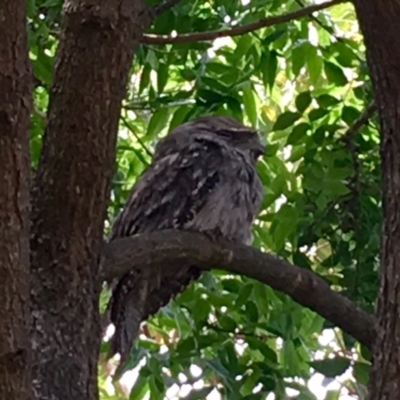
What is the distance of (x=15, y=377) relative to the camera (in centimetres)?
183

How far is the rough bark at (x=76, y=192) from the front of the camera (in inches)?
95.8

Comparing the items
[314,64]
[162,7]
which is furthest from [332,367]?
[314,64]

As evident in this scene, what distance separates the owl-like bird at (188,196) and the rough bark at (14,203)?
165cm

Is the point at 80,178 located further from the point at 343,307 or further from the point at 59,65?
the point at 343,307

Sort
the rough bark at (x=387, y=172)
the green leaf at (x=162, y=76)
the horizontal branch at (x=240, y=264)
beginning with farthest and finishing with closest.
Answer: the green leaf at (x=162, y=76), the horizontal branch at (x=240, y=264), the rough bark at (x=387, y=172)

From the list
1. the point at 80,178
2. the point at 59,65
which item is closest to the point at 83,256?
the point at 80,178

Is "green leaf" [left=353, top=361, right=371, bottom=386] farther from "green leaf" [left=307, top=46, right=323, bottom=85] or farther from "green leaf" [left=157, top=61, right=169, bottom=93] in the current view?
"green leaf" [left=157, top=61, right=169, bottom=93]

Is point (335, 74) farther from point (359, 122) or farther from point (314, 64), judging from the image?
point (359, 122)

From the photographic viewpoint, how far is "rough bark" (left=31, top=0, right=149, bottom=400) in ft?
7.98

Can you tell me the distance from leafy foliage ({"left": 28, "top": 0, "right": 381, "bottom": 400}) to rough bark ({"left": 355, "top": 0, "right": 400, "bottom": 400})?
1.60 feet

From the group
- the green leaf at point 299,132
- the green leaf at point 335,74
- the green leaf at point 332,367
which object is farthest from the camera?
the green leaf at point 335,74

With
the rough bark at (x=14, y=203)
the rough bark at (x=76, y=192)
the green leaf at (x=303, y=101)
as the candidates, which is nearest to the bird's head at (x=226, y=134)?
the green leaf at (x=303, y=101)

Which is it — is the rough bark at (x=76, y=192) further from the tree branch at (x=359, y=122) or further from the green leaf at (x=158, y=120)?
the green leaf at (x=158, y=120)

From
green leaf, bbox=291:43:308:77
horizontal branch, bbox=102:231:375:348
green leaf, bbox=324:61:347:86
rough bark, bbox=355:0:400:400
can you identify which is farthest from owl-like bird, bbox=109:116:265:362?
rough bark, bbox=355:0:400:400
